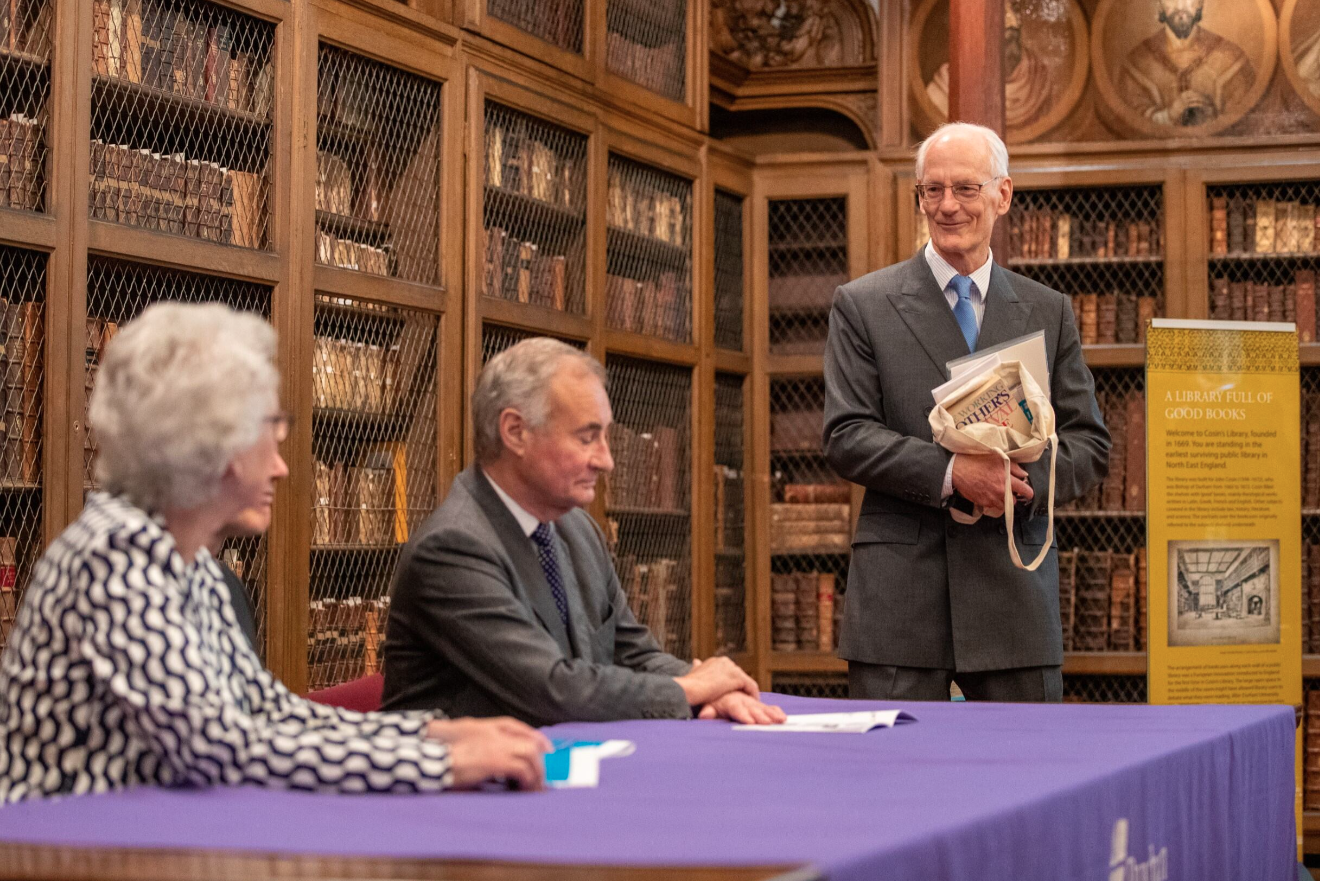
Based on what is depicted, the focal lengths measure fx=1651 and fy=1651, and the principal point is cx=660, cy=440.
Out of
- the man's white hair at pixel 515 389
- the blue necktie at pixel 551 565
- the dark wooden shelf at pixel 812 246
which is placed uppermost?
the dark wooden shelf at pixel 812 246

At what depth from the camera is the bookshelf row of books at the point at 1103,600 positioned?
677 cm

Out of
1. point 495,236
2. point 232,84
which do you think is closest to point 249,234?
point 232,84

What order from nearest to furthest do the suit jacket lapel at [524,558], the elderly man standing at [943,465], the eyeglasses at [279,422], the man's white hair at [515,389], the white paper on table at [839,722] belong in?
the eyeglasses at [279,422] < the white paper on table at [839,722] < the suit jacket lapel at [524,558] < the man's white hair at [515,389] < the elderly man standing at [943,465]

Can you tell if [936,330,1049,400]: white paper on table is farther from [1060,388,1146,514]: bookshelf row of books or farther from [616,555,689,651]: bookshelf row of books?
[1060,388,1146,514]: bookshelf row of books

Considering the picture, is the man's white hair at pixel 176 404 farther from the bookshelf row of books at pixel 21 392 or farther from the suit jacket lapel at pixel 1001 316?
the bookshelf row of books at pixel 21 392

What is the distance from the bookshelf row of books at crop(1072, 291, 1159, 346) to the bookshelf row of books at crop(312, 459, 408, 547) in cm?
317

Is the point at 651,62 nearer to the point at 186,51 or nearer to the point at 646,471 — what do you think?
the point at 646,471

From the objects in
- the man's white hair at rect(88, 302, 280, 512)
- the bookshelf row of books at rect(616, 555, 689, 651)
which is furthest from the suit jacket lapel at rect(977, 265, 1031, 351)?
the bookshelf row of books at rect(616, 555, 689, 651)

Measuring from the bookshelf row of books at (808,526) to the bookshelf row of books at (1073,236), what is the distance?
131 cm

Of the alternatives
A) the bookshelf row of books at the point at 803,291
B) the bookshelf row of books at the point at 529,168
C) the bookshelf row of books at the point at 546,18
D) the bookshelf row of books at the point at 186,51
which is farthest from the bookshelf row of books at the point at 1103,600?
the bookshelf row of books at the point at 186,51

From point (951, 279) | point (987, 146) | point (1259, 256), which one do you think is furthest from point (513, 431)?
point (1259, 256)

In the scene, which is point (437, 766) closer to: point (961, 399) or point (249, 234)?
point (961, 399)

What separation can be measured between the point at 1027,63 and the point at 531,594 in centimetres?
545

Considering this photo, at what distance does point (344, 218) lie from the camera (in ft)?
16.3
